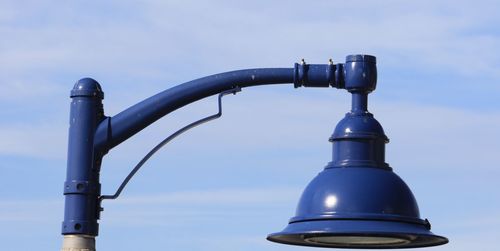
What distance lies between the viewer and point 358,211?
984 centimetres

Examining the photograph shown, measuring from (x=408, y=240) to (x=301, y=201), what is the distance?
69cm

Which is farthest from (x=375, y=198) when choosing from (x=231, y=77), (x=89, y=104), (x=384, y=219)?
(x=89, y=104)

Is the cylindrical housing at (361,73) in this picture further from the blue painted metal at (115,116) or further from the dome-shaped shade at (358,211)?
the dome-shaped shade at (358,211)

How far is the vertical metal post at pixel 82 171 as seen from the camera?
10.2 metres

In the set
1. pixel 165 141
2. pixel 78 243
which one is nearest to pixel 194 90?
pixel 165 141

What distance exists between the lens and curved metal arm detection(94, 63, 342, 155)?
10344 millimetres

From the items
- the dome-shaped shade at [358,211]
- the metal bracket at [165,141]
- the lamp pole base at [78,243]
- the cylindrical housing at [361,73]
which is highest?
the cylindrical housing at [361,73]

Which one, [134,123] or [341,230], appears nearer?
[341,230]

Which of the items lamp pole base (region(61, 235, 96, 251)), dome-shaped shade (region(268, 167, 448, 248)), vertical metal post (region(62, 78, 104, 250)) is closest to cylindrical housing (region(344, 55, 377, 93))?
dome-shaped shade (region(268, 167, 448, 248))

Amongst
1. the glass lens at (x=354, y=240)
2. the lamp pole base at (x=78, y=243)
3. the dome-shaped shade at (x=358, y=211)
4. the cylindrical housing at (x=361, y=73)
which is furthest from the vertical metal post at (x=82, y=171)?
the cylindrical housing at (x=361, y=73)

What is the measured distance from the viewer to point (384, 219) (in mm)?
9844

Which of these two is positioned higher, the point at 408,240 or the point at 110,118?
the point at 110,118

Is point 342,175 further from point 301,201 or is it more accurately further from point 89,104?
point 89,104

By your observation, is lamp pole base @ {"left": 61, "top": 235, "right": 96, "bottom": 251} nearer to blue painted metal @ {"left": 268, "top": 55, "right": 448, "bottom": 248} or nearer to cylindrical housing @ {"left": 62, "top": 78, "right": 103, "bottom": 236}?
cylindrical housing @ {"left": 62, "top": 78, "right": 103, "bottom": 236}
